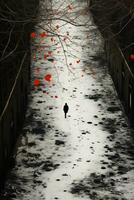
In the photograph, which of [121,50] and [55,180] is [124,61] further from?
[55,180]

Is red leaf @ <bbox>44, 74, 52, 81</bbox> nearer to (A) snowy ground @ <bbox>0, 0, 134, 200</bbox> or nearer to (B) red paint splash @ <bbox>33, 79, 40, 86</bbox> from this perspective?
(A) snowy ground @ <bbox>0, 0, 134, 200</bbox>

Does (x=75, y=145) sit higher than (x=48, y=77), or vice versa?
(x=48, y=77)

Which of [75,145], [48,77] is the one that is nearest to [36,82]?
[48,77]

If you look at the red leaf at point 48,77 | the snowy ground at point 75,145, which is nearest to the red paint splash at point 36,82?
the snowy ground at point 75,145

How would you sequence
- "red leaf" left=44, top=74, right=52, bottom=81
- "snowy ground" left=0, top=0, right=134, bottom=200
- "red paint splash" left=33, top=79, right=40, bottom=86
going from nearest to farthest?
"snowy ground" left=0, top=0, right=134, bottom=200 < "red paint splash" left=33, top=79, right=40, bottom=86 < "red leaf" left=44, top=74, right=52, bottom=81

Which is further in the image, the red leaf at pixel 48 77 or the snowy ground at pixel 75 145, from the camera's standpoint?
the red leaf at pixel 48 77

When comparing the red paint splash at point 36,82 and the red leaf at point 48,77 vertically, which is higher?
the red leaf at point 48,77

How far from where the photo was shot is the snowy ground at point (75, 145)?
44.2 ft

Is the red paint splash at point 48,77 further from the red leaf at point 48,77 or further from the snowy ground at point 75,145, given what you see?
the snowy ground at point 75,145

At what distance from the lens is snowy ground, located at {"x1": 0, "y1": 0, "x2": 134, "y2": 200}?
1348cm

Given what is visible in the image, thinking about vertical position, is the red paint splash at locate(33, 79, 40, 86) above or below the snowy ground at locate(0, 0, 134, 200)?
above

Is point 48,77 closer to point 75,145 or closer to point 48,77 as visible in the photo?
point 48,77

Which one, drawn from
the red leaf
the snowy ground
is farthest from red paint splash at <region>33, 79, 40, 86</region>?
the red leaf

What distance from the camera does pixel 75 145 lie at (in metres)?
16.8
